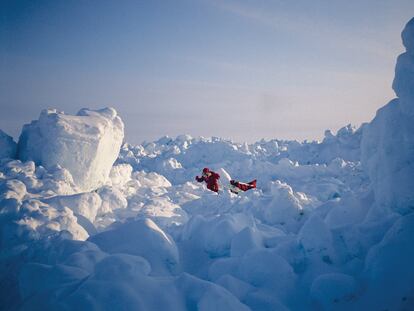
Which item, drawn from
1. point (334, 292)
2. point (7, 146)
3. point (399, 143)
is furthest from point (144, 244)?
point (7, 146)

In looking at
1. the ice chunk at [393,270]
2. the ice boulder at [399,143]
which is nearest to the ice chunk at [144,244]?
the ice chunk at [393,270]

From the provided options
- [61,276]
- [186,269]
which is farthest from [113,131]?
[61,276]

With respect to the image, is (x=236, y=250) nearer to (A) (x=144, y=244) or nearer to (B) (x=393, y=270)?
(A) (x=144, y=244)

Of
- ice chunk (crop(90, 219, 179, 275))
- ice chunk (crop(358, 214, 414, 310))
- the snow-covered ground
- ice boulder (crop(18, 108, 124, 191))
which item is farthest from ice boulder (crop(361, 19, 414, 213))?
ice boulder (crop(18, 108, 124, 191))

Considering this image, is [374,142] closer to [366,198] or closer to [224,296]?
[366,198]

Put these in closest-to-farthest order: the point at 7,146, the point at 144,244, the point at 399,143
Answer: the point at 399,143
the point at 144,244
the point at 7,146

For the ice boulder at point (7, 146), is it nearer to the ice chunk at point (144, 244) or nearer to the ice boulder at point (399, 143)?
the ice chunk at point (144, 244)
